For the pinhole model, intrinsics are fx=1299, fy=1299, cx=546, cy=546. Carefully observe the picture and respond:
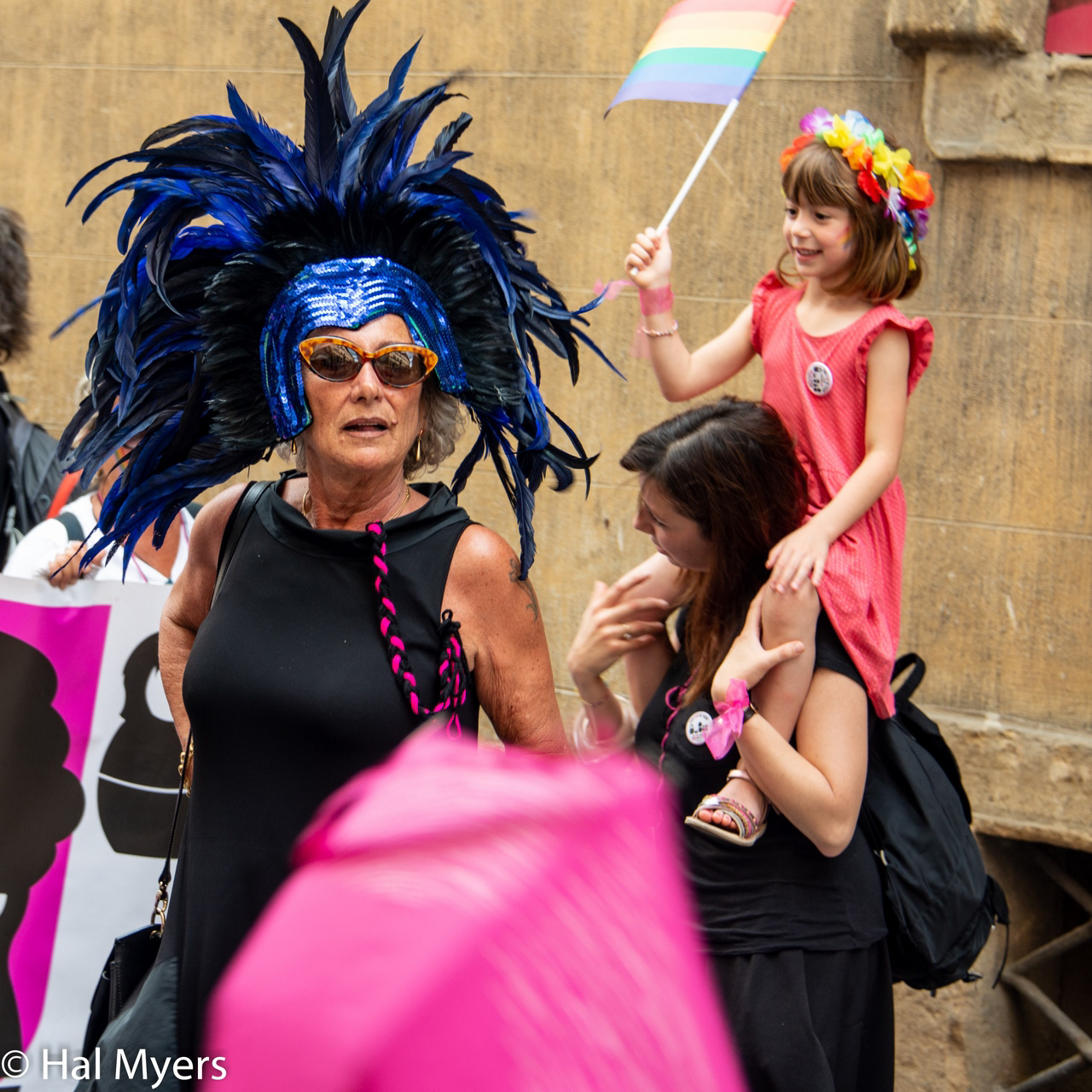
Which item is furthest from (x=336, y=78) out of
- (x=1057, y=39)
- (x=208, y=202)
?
(x=1057, y=39)

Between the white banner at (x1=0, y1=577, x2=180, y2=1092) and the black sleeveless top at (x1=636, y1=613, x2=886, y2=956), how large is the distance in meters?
1.62

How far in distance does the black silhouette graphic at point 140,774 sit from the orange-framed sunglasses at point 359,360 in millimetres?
1459

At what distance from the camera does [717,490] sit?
245cm

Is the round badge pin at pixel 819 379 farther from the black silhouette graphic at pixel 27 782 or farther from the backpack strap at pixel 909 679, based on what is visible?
the black silhouette graphic at pixel 27 782

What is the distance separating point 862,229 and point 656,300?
1.55 feet

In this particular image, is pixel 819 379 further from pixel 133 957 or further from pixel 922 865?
pixel 133 957

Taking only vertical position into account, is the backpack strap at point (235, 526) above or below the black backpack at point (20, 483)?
above

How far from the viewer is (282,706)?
2.06 meters

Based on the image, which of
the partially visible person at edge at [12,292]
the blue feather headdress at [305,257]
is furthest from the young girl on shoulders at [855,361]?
the partially visible person at edge at [12,292]

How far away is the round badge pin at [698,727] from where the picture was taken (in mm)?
2436

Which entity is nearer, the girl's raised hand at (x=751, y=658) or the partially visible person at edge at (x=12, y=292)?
the girl's raised hand at (x=751, y=658)

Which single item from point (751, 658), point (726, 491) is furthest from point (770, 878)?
point (726, 491)

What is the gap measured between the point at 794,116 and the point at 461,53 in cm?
121

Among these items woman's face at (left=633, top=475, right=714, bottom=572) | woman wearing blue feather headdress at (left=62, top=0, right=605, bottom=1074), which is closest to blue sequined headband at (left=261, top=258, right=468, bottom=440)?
woman wearing blue feather headdress at (left=62, top=0, right=605, bottom=1074)
